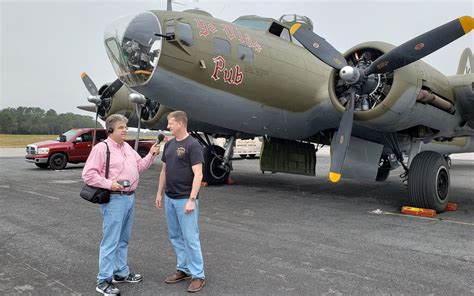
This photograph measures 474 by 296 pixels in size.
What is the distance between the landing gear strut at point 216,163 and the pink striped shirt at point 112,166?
27.1ft

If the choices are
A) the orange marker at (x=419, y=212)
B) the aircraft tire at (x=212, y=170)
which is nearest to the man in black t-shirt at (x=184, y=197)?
the orange marker at (x=419, y=212)

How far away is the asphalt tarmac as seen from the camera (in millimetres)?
4086

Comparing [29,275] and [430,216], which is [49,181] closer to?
[29,275]

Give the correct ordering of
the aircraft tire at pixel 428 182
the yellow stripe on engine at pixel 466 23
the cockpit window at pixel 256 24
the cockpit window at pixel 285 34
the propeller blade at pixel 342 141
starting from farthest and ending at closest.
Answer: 1. the cockpit window at pixel 285 34
2. the cockpit window at pixel 256 24
3. the aircraft tire at pixel 428 182
4. the propeller blade at pixel 342 141
5. the yellow stripe on engine at pixel 466 23

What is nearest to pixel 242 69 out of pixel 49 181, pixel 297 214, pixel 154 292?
pixel 297 214

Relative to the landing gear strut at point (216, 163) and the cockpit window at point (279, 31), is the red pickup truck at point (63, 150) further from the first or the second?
the cockpit window at point (279, 31)

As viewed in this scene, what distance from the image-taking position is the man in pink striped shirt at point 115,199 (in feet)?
12.4

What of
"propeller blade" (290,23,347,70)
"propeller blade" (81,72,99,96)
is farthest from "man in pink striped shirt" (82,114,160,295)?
"propeller blade" (81,72,99,96)

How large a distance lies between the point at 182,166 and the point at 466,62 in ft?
45.0

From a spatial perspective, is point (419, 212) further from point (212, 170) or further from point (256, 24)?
point (212, 170)

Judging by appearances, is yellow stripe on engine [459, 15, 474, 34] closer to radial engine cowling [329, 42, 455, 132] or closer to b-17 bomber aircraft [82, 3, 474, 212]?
→ b-17 bomber aircraft [82, 3, 474, 212]

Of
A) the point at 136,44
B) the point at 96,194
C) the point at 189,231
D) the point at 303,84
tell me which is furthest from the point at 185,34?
the point at 189,231

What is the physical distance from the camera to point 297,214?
8102 millimetres

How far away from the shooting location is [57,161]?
17672mm
